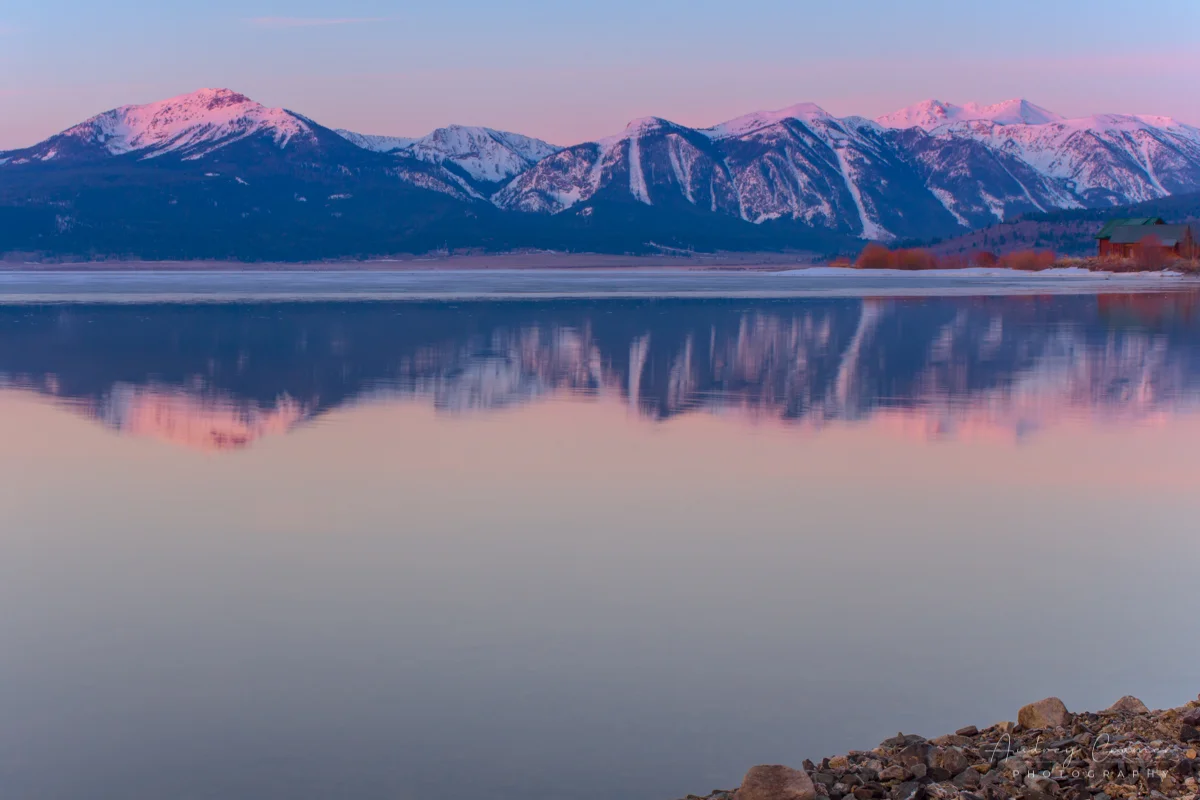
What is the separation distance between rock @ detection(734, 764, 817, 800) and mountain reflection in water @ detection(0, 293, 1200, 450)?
38.6ft

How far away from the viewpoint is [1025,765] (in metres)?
6.54

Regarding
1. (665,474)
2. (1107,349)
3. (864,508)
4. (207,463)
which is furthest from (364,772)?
(1107,349)

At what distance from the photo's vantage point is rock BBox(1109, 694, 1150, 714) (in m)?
7.24

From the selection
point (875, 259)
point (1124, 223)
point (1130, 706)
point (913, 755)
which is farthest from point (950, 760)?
point (1124, 223)

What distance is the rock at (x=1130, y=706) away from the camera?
724 centimetres

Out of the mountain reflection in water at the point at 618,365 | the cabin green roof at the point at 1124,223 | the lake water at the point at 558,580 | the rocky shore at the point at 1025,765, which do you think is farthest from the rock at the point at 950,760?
the cabin green roof at the point at 1124,223

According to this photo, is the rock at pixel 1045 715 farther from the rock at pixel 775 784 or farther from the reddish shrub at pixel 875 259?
the reddish shrub at pixel 875 259

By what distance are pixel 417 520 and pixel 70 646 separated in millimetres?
4122

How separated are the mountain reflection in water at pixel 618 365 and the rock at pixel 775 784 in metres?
11.8

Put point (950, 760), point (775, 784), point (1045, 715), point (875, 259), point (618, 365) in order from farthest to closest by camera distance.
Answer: point (875, 259), point (618, 365), point (1045, 715), point (950, 760), point (775, 784)

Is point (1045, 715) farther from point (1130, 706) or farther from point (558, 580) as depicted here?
point (558, 580)

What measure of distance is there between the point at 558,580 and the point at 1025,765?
4305 mm

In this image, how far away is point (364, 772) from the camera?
673 centimetres

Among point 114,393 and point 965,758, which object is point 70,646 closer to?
point 965,758
